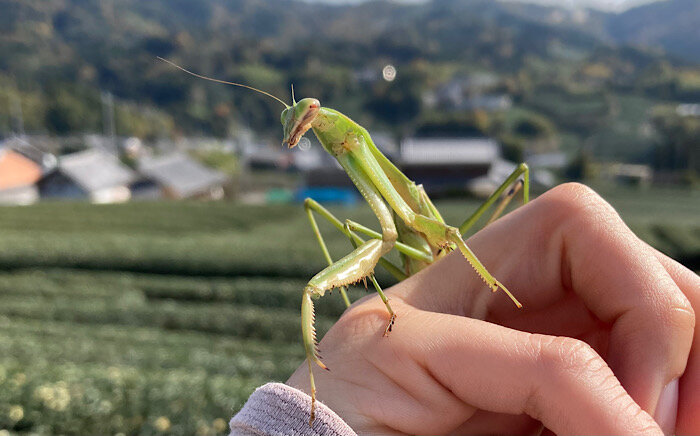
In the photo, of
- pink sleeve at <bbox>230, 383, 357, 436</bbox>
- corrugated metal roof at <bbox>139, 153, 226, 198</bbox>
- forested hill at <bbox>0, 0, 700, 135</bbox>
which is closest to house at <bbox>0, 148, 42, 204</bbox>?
corrugated metal roof at <bbox>139, 153, 226, 198</bbox>

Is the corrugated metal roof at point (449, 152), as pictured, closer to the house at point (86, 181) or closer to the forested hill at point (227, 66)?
the house at point (86, 181)

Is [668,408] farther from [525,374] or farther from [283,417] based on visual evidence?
[283,417]

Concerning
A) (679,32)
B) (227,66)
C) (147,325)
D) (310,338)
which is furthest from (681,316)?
(679,32)

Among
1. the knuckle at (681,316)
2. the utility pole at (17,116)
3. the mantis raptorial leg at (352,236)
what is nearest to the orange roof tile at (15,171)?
the utility pole at (17,116)

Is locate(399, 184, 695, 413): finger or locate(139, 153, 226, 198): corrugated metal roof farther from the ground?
locate(399, 184, 695, 413): finger

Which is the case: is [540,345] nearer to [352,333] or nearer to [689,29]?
[352,333]

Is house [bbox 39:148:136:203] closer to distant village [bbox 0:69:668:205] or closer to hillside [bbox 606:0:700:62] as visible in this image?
distant village [bbox 0:69:668:205]
